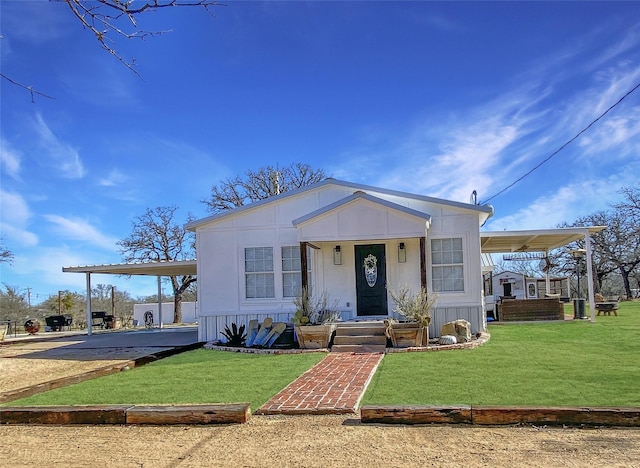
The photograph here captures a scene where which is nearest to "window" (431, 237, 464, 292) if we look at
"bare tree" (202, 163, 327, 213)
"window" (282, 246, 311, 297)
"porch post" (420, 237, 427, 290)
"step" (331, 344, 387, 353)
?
"porch post" (420, 237, 427, 290)

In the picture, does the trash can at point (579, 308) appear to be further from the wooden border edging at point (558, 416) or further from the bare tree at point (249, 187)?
the bare tree at point (249, 187)

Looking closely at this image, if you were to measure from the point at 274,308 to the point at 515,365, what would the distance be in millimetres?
6975

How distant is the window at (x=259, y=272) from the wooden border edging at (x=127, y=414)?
784cm

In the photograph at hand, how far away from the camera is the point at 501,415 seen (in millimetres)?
5191

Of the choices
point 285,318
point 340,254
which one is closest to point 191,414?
point 285,318

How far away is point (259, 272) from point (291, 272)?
861mm

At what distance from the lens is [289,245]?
13.8m

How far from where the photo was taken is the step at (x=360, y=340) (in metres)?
11.3

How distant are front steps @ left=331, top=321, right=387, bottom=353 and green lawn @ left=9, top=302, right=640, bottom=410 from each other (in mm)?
769

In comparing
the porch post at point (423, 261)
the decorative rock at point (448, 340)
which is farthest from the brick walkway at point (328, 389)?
the porch post at point (423, 261)

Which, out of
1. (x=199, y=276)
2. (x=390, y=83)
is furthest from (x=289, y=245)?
(x=390, y=83)

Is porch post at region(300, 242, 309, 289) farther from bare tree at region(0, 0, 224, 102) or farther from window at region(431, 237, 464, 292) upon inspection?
bare tree at region(0, 0, 224, 102)

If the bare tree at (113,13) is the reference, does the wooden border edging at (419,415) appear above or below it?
below

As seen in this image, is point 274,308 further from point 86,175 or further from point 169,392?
point 86,175
